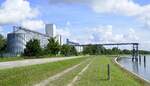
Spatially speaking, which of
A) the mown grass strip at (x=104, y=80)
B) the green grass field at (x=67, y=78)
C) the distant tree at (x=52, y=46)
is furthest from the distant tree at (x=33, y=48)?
the mown grass strip at (x=104, y=80)

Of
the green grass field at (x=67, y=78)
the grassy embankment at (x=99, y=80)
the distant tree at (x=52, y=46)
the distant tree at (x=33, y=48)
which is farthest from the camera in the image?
the distant tree at (x=52, y=46)

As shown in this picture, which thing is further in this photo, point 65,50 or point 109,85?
point 65,50

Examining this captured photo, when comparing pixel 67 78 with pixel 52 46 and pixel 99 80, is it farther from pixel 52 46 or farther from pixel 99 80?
pixel 52 46

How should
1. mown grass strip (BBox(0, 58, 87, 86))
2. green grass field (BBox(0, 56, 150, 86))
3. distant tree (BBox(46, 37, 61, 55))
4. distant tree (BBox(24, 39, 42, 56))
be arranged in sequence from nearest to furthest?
green grass field (BBox(0, 56, 150, 86)) → mown grass strip (BBox(0, 58, 87, 86)) → distant tree (BBox(24, 39, 42, 56)) → distant tree (BBox(46, 37, 61, 55))

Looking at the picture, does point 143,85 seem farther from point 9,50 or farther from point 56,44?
point 9,50

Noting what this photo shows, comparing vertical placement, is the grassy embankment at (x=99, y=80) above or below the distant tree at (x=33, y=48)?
below

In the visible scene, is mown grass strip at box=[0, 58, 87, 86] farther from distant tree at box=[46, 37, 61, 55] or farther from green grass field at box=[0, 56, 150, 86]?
distant tree at box=[46, 37, 61, 55]

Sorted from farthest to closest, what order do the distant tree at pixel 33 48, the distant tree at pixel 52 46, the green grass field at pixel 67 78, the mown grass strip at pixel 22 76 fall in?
the distant tree at pixel 52 46 → the distant tree at pixel 33 48 → the mown grass strip at pixel 22 76 → the green grass field at pixel 67 78

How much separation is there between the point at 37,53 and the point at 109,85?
343 ft

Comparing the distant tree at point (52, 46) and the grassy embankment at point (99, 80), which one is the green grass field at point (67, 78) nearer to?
the grassy embankment at point (99, 80)

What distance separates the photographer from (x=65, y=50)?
622 ft

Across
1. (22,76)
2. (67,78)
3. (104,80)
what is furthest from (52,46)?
(104,80)

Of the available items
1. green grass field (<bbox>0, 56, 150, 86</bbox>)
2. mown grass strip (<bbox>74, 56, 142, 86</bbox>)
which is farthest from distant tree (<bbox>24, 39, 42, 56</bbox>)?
mown grass strip (<bbox>74, 56, 142, 86</bbox>)

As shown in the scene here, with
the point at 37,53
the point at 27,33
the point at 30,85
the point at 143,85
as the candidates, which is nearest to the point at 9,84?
the point at 30,85
